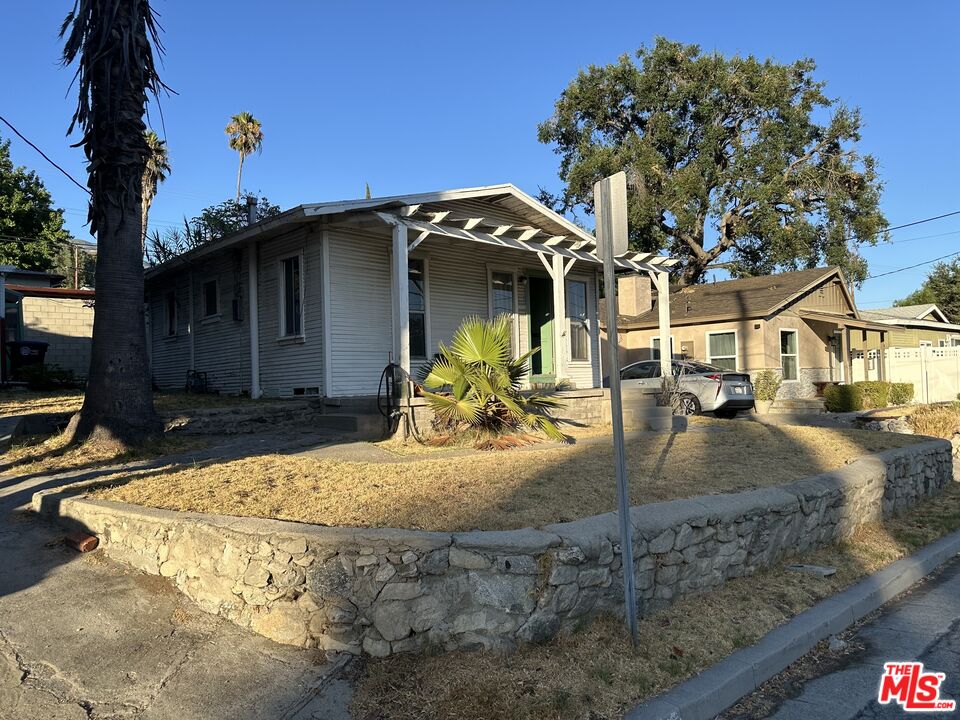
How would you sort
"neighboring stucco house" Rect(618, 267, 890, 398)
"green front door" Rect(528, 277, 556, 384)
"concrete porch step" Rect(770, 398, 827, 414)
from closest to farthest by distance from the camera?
"green front door" Rect(528, 277, 556, 384), "concrete porch step" Rect(770, 398, 827, 414), "neighboring stucco house" Rect(618, 267, 890, 398)

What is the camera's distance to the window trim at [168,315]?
56.1 feet

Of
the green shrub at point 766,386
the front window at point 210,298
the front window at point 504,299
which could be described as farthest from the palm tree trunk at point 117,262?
the green shrub at point 766,386

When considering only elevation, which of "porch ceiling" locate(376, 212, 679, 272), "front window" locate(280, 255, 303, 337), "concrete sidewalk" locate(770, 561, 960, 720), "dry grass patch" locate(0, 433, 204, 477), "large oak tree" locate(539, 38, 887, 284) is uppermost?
"large oak tree" locate(539, 38, 887, 284)

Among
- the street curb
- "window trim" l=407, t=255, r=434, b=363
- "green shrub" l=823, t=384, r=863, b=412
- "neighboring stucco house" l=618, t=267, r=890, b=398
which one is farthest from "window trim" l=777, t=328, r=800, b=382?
the street curb

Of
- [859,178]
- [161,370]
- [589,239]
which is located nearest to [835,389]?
[589,239]

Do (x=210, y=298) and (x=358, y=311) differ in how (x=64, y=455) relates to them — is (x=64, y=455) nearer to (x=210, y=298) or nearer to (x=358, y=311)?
(x=358, y=311)

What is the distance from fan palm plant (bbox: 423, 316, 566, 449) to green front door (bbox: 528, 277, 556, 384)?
7.13 metres

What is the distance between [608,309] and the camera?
4359 mm

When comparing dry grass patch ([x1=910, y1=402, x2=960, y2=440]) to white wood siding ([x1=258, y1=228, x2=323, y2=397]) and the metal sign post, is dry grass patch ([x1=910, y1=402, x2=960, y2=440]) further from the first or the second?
the metal sign post

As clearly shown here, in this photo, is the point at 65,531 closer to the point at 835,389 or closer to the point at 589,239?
the point at 589,239

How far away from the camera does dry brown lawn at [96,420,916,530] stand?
519 cm

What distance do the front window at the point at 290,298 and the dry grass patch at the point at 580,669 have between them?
9759mm

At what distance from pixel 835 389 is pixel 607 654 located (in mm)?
18545

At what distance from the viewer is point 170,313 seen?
57.2ft
